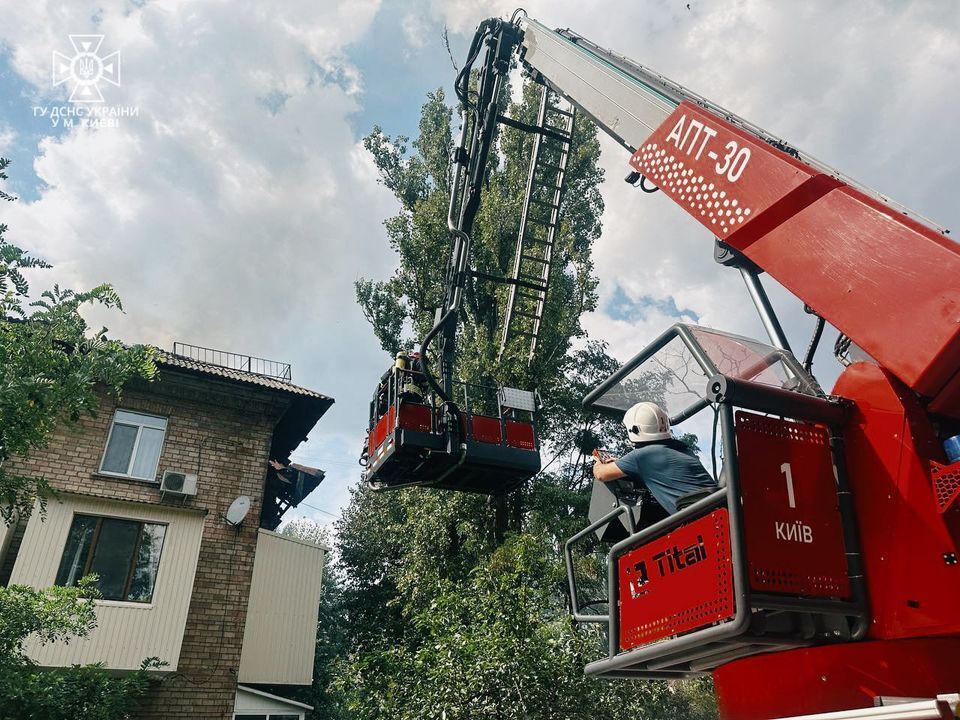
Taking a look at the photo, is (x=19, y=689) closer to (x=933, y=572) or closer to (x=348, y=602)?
(x=933, y=572)

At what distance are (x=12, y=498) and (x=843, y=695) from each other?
694 cm

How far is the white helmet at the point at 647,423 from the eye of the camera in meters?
Answer: 3.77

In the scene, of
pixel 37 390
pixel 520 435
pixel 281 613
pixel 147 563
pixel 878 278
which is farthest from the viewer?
pixel 281 613

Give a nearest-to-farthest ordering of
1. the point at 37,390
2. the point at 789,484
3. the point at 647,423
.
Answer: the point at 789,484, the point at 647,423, the point at 37,390

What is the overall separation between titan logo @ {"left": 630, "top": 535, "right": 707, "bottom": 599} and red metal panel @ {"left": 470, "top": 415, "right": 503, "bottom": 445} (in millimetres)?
6050

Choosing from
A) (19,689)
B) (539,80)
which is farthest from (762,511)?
(19,689)

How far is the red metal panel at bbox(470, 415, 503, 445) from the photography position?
938 centimetres

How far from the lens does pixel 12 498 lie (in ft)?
20.9

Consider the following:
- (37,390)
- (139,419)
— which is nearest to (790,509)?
(37,390)

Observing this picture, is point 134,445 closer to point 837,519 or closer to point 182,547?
point 182,547

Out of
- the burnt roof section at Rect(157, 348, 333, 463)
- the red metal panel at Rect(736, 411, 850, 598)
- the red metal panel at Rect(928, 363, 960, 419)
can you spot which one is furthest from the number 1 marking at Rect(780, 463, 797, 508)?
the burnt roof section at Rect(157, 348, 333, 463)

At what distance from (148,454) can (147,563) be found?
2.25 m

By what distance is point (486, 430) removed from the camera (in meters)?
9.48

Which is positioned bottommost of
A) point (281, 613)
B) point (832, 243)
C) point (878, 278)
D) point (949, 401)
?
point (949, 401)
